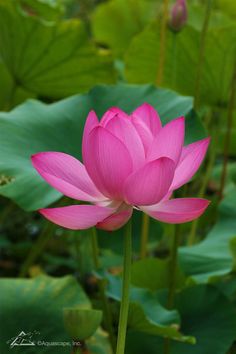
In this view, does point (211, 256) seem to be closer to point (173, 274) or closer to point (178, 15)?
point (173, 274)

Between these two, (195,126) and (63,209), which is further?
(195,126)

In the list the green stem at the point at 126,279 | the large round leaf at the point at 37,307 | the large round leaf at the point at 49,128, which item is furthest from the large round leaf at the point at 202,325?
the green stem at the point at 126,279

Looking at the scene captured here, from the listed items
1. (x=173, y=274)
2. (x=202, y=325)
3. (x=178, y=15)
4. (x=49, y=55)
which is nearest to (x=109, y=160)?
(x=173, y=274)

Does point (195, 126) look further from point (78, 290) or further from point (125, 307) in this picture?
point (125, 307)

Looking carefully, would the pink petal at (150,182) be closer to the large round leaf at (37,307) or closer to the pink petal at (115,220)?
the pink petal at (115,220)

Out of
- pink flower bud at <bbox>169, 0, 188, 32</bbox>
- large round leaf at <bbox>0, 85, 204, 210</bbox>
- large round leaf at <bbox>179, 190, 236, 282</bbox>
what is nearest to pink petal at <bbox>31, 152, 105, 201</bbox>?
large round leaf at <bbox>0, 85, 204, 210</bbox>

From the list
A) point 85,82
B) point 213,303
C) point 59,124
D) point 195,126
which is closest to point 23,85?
point 85,82
